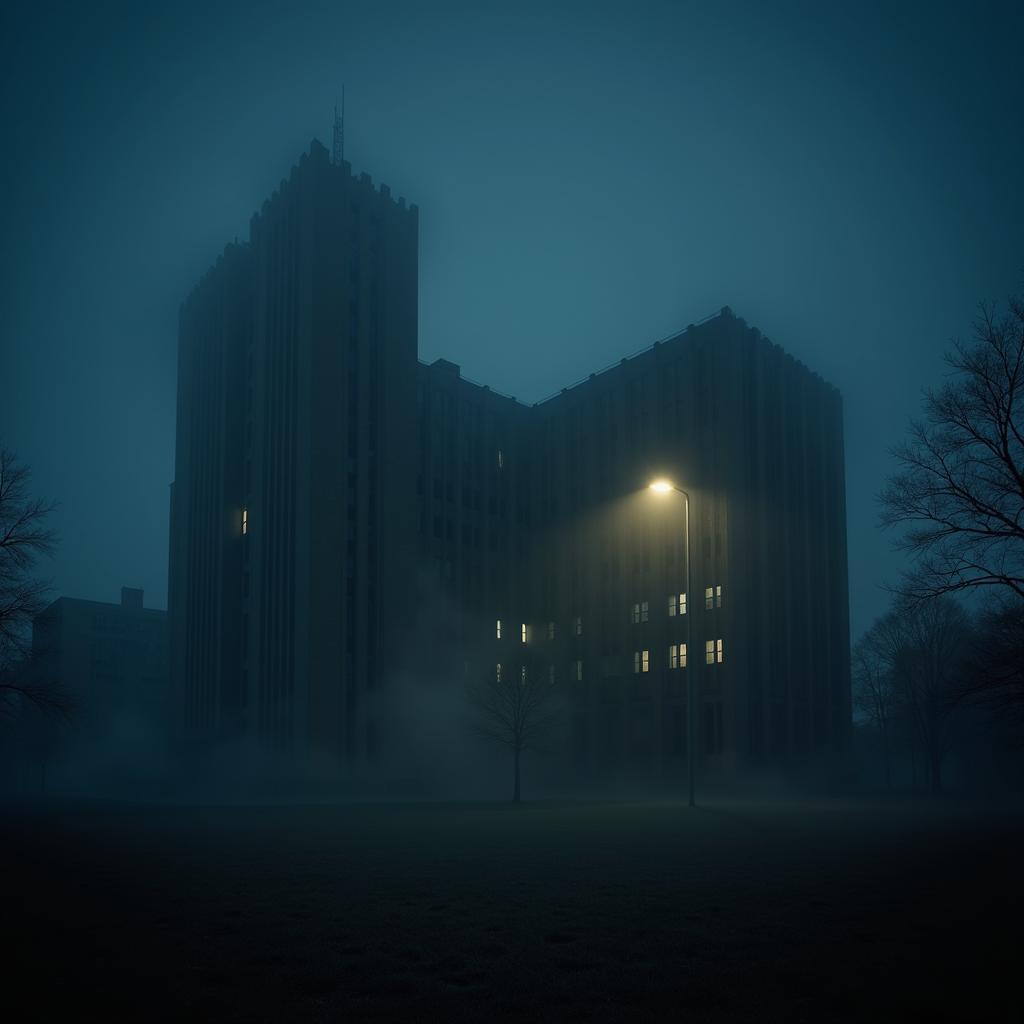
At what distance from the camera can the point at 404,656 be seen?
216ft

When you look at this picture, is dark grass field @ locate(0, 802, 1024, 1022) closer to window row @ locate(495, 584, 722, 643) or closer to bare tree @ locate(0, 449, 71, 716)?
bare tree @ locate(0, 449, 71, 716)

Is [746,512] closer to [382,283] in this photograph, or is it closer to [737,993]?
[382,283]

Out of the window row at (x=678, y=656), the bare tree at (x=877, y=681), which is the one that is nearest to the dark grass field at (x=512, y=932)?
the window row at (x=678, y=656)

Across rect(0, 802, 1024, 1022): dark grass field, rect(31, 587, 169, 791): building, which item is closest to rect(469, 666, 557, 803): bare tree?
rect(0, 802, 1024, 1022): dark grass field

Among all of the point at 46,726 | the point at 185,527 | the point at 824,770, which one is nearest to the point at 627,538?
the point at 824,770

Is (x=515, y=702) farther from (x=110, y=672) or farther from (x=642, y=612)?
(x=110, y=672)

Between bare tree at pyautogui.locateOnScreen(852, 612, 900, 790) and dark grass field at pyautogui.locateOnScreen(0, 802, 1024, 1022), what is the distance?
59915mm

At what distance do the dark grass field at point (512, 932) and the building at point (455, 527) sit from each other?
1660 inches

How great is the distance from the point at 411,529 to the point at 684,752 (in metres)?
27.7

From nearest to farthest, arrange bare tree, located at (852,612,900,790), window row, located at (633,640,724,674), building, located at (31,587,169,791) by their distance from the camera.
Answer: window row, located at (633,640,724,674)
bare tree, located at (852,612,900,790)
building, located at (31,587,169,791)

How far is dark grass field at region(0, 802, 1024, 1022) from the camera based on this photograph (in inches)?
257

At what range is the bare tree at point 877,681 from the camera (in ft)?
243

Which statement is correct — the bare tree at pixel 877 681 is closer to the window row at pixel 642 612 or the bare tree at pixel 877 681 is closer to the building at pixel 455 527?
the building at pixel 455 527

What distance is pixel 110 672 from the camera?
401 ft
